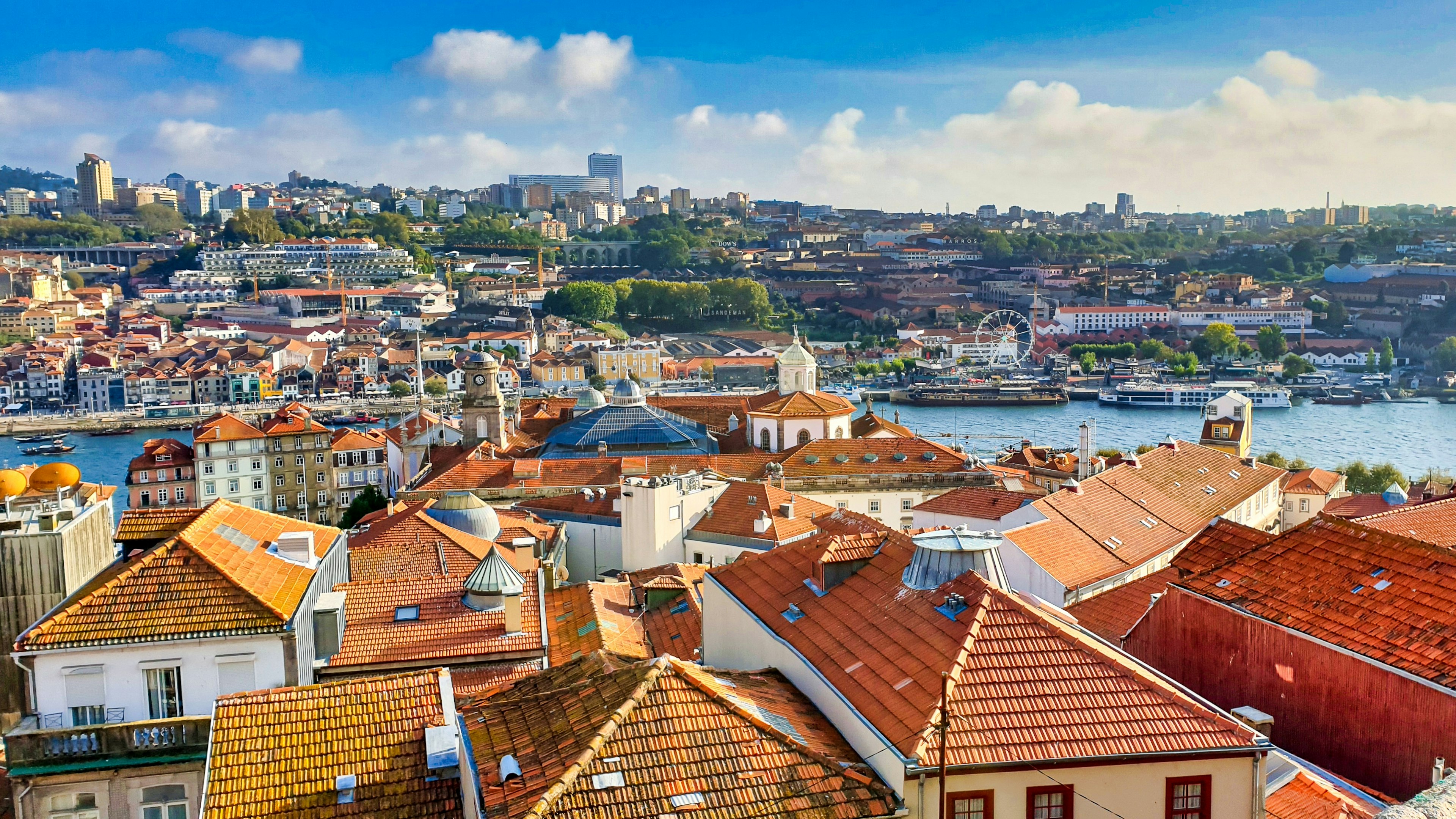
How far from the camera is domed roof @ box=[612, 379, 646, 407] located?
60.1ft

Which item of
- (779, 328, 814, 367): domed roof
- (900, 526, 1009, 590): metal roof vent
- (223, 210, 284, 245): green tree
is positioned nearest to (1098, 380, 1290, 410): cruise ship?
(779, 328, 814, 367): domed roof

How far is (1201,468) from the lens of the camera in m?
14.8

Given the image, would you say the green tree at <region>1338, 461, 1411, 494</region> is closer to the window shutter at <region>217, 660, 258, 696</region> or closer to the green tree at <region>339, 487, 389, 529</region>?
the green tree at <region>339, 487, 389, 529</region>

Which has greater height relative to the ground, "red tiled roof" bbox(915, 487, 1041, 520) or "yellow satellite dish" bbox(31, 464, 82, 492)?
"yellow satellite dish" bbox(31, 464, 82, 492)

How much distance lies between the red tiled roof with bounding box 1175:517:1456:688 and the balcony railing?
4714mm

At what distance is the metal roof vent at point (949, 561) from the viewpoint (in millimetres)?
5125

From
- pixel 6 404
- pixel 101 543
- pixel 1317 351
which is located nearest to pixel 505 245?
pixel 6 404

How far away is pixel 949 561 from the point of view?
16.9 ft

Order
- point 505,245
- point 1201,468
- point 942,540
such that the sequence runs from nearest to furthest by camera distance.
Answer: point 942,540 → point 1201,468 → point 505,245

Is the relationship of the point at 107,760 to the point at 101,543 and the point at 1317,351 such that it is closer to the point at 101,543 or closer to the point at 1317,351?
the point at 101,543

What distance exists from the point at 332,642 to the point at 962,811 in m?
3.63

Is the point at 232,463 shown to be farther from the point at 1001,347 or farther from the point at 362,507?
the point at 1001,347

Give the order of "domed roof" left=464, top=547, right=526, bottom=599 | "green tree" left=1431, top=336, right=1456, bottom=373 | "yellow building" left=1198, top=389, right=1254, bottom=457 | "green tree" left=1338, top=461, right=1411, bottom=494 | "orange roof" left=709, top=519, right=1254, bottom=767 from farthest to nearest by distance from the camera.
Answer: "green tree" left=1431, top=336, right=1456, bottom=373 < "green tree" left=1338, top=461, right=1411, bottom=494 < "yellow building" left=1198, top=389, right=1254, bottom=457 < "domed roof" left=464, top=547, right=526, bottom=599 < "orange roof" left=709, top=519, right=1254, bottom=767

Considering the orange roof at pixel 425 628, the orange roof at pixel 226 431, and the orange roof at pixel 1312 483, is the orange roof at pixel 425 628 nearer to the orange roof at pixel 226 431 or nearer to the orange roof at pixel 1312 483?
the orange roof at pixel 1312 483
